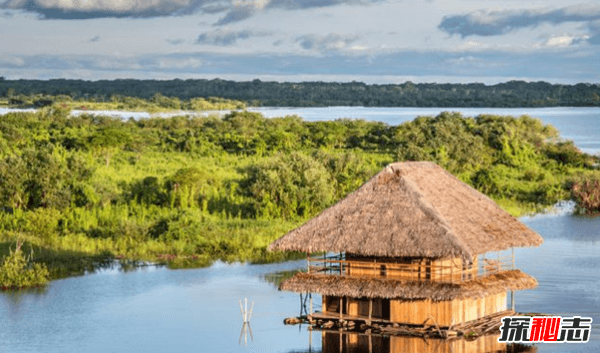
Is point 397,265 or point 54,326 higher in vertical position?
point 397,265

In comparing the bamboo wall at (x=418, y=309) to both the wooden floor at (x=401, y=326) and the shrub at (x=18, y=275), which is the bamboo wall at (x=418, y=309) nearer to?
the wooden floor at (x=401, y=326)

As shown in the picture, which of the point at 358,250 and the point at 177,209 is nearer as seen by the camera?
the point at 358,250

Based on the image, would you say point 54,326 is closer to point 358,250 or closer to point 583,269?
point 358,250

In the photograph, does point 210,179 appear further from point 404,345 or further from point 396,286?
point 396,286

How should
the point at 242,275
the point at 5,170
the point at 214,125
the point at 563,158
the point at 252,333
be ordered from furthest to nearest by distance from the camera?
the point at 214,125 < the point at 563,158 < the point at 5,170 < the point at 242,275 < the point at 252,333

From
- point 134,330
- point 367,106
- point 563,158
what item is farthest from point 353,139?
point 367,106

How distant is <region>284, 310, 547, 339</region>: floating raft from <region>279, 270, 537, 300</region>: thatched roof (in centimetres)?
83

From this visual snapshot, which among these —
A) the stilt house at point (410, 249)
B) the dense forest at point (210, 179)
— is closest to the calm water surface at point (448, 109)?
the dense forest at point (210, 179)

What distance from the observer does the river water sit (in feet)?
94.2

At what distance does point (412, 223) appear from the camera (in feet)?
86.7

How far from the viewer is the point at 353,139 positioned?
8131cm

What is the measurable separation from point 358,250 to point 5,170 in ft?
85.8

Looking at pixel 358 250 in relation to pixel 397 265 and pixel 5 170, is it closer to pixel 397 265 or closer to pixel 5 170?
pixel 397 265

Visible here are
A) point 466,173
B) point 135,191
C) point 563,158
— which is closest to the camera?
point 135,191
